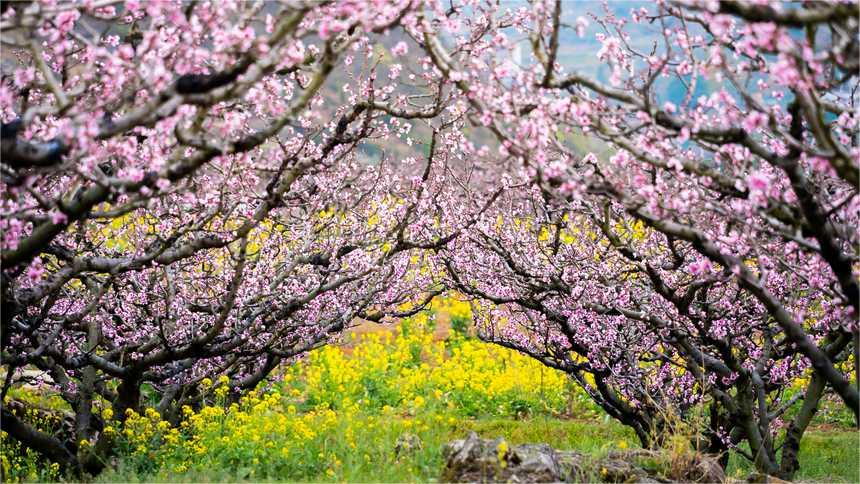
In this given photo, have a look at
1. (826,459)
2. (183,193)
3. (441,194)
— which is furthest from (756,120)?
(826,459)

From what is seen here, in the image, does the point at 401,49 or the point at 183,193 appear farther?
the point at 183,193

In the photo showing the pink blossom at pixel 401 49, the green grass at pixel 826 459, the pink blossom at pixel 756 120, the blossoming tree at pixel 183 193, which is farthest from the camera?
the green grass at pixel 826 459

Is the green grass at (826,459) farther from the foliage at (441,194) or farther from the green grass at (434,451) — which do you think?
the foliage at (441,194)

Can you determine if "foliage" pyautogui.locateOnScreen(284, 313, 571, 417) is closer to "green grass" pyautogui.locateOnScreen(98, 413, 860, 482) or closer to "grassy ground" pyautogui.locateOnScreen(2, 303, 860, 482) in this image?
"grassy ground" pyautogui.locateOnScreen(2, 303, 860, 482)

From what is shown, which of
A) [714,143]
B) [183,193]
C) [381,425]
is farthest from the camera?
[381,425]

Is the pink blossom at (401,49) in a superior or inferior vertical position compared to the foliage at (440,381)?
superior

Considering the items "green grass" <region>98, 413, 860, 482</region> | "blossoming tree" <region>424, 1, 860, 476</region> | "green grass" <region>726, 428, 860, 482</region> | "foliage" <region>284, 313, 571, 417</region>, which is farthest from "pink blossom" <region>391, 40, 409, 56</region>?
"foliage" <region>284, 313, 571, 417</region>

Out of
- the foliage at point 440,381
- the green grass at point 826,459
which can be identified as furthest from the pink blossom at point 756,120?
the foliage at point 440,381

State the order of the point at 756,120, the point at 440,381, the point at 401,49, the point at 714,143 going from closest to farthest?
the point at 756,120, the point at 714,143, the point at 401,49, the point at 440,381

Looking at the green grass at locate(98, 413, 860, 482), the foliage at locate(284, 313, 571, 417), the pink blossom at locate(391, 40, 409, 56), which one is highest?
the pink blossom at locate(391, 40, 409, 56)

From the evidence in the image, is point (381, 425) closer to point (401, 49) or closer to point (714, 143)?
point (401, 49)

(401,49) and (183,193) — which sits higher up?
(401,49)

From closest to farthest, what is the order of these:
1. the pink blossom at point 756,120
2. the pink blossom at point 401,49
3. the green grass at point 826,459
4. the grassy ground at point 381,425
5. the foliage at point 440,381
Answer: the pink blossom at point 756,120 < the pink blossom at point 401,49 < the grassy ground at point 381,425 < the green grass at point 826,459 < the foliage at point 440,381

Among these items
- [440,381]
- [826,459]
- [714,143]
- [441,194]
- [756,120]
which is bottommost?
[826,459]
